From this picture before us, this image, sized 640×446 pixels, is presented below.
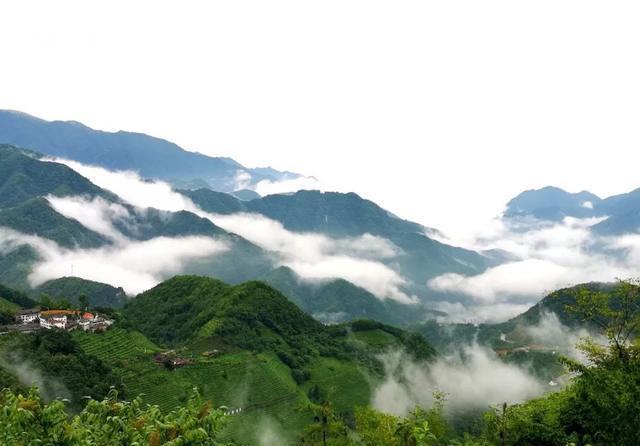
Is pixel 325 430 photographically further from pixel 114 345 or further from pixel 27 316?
pixel 27 316

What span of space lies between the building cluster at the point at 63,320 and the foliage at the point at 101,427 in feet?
356

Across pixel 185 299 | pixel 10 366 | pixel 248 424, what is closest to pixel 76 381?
pixel 10 366

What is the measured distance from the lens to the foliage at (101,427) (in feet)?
40.1

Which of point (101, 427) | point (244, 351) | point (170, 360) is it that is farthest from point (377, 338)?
point (101, 427)

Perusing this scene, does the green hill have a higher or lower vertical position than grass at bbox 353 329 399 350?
higher

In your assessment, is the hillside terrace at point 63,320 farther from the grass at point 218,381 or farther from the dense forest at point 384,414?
the dense forest at point 384,414

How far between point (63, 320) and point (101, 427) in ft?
380

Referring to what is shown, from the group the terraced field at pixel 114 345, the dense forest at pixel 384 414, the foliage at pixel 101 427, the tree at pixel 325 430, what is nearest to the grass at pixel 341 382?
the dense forest at pixel 384 414

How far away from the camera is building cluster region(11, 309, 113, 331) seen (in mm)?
111000

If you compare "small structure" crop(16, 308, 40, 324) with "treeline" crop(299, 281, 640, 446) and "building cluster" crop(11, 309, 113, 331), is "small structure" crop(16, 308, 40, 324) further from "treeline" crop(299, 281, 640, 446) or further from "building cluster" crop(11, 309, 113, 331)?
"treeline" crop(299, 281, 640, 446)

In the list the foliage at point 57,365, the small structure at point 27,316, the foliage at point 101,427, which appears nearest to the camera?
the foliage at point 101,427

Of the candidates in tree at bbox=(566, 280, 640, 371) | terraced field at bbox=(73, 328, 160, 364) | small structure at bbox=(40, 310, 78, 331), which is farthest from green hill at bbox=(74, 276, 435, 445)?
tree at bbox=(566, 280, 640, 371)

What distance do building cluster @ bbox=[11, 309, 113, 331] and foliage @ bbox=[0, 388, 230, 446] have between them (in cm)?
10848

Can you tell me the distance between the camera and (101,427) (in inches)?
544
